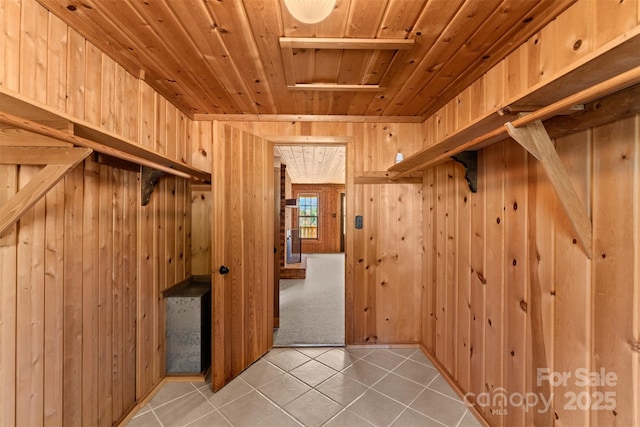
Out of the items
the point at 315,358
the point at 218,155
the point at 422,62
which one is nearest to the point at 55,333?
the point at 218,155

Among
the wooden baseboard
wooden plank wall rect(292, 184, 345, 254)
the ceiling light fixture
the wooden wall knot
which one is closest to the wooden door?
the ceiling light fixture

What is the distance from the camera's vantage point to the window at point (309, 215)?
8.74 metres

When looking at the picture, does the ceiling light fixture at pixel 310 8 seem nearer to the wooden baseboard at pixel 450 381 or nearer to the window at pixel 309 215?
the wooden baseboard at pixel 450 381

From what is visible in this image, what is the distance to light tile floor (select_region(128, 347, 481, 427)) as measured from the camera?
1.59 m

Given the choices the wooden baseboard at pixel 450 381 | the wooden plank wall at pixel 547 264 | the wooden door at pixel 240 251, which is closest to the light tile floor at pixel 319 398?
the wooden baseboard at pixel 450 381

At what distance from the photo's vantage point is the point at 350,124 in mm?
2486

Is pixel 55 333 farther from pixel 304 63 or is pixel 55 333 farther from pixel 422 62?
pixel 422 62

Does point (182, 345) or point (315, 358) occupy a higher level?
point (182, 345)

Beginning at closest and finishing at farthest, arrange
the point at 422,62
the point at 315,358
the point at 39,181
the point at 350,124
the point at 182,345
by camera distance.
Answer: the point at 39,181
the point at 422,62
the point at 182,345
the point at 315,358
the point at 350,124

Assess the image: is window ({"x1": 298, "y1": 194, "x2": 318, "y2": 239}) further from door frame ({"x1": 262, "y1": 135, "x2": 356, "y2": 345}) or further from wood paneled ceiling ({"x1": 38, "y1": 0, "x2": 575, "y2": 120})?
wood paneled ceiling ({"x1": 38, "y1": 0, "x2": 575, "y2": 120})

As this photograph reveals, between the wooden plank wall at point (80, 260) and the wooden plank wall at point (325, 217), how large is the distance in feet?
22.1

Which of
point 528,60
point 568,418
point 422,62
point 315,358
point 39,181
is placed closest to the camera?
point 39,181

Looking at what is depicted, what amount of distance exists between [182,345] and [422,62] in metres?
2.67

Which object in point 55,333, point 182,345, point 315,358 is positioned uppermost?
point 55,333
